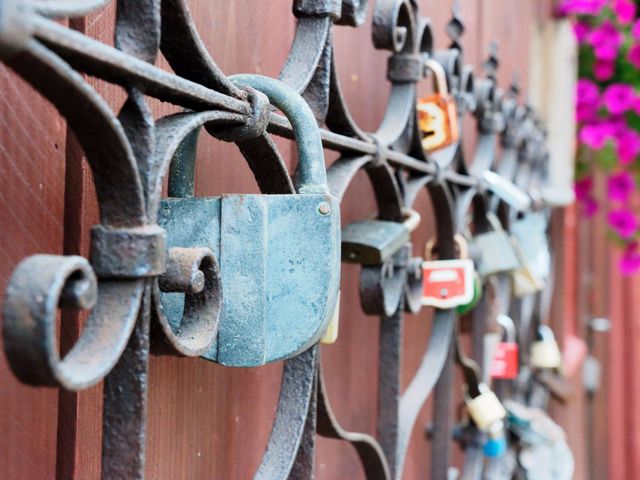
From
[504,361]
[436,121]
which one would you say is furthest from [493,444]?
[436,121]

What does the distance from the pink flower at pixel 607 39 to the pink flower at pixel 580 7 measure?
0.12 m

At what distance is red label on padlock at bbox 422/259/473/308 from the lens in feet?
2.59

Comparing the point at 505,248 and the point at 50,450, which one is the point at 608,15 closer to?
the point at 505,248

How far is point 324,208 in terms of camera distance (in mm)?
425

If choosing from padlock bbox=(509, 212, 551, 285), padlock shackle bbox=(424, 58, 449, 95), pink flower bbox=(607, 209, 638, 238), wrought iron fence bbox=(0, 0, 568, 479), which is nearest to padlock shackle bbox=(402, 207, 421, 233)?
wrought iron fence bbox=(0, 0, 568, 479)

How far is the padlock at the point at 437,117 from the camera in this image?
80cm

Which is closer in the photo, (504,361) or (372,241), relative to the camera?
(372,241)

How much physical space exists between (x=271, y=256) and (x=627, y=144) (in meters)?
1.92

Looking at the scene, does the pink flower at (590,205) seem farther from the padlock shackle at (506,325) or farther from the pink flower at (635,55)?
the padlock shackle at (506,325)

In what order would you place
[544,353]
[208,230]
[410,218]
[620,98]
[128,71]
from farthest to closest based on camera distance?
[620,98] < [544,353] < [410,218] < [208,230] < [128,71]

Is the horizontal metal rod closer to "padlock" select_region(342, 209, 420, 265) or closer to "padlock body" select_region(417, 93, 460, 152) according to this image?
"padlock" select_region(342, 209, 420, 265)

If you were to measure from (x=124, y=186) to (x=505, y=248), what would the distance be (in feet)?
2.69

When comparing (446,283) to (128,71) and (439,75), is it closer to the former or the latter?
(439,75)

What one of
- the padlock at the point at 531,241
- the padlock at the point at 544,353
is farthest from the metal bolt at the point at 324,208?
the padlock at the point at 544,353
